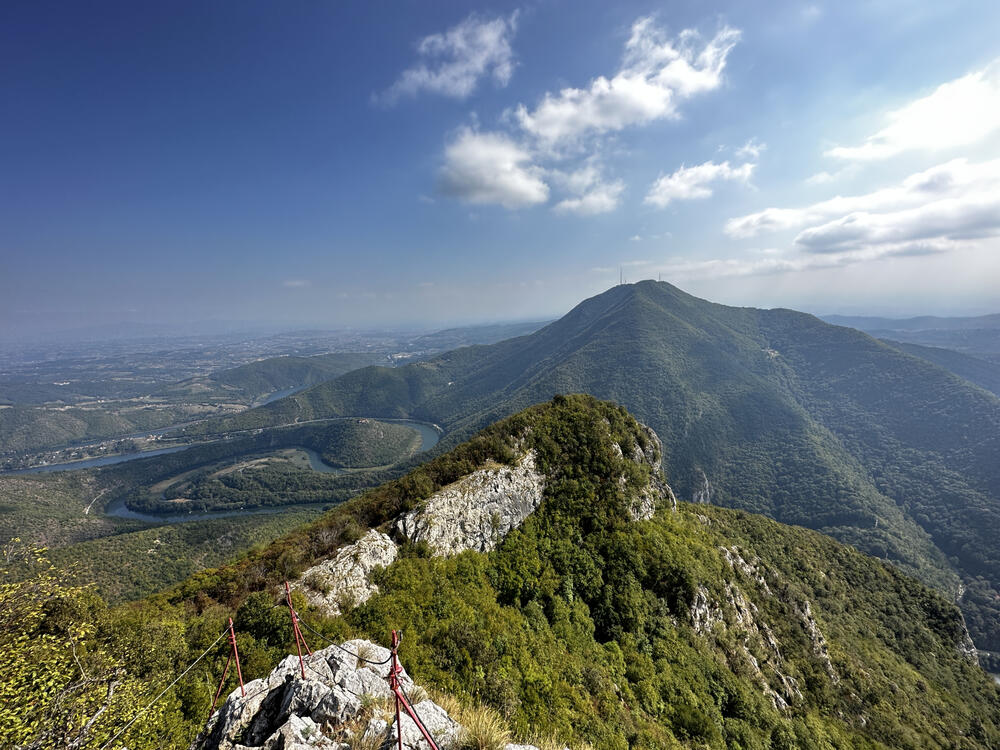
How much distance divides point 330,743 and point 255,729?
3.56 metres

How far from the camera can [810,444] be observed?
197 m

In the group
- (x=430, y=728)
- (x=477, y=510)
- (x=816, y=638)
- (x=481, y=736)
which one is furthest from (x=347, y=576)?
(x=816, y=638)

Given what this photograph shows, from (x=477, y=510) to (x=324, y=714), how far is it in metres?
22.6

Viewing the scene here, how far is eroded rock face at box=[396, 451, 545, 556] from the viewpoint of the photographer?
28.8 m

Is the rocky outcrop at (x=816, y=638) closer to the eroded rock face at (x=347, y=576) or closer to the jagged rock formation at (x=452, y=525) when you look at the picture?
the jagged rock formation at (x=452, y=525)

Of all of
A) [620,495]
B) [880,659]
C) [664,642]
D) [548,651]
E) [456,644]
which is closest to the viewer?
[456,644]

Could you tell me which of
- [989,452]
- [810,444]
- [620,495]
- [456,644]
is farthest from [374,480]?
[989,452]

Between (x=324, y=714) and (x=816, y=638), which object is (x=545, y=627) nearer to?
(x=324, y=714)

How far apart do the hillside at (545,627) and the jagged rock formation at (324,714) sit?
0.11 meters

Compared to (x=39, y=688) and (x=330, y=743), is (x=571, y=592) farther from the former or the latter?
(x=39, y=688)

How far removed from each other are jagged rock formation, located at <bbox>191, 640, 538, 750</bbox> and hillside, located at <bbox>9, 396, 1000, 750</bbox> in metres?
0.11

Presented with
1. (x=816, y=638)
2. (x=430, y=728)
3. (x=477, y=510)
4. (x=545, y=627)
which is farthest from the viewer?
(x=816, y=638)

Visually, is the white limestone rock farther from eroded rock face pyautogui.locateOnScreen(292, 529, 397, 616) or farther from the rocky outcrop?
the rocky outcrop

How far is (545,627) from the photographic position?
1080 inches
